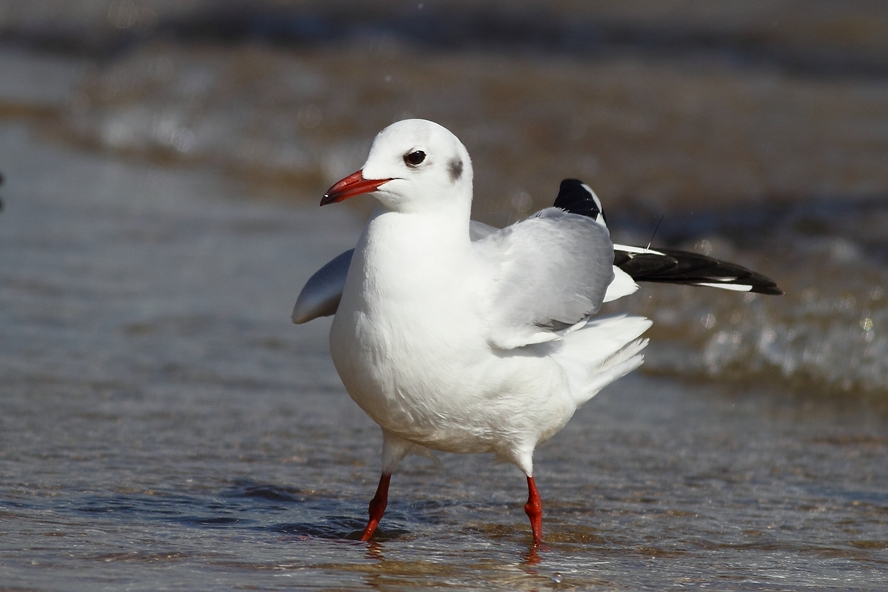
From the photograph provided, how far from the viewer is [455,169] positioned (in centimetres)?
349

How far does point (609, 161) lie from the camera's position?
10.3 m

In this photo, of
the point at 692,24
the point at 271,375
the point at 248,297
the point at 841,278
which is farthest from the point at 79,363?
the point at 692,24

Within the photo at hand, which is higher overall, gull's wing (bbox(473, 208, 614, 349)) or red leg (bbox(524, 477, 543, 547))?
gull's wing (bbox(473, 208, 614, 349))

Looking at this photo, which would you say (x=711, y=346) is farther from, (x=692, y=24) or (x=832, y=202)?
(x=692, y=24)

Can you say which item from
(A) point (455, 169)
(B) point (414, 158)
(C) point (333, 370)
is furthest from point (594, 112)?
(B) point (414, 158)

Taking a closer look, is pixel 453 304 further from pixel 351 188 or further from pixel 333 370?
pixel 333 370

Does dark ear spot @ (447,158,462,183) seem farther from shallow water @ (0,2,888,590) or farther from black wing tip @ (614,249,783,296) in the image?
shallow water @ (0,2,888,590)

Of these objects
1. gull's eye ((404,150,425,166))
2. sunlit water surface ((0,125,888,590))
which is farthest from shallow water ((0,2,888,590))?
gull's eye ((404,150,425,166))

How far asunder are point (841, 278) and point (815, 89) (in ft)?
24.6

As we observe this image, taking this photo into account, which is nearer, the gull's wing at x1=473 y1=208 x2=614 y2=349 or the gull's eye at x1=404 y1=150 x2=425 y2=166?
the gull's eye at x1=404 y1=150 x2=425 y2=166

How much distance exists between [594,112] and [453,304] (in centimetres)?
857

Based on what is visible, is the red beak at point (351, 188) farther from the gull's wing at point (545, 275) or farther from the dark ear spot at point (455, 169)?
the gull's wing at point (545, 275)

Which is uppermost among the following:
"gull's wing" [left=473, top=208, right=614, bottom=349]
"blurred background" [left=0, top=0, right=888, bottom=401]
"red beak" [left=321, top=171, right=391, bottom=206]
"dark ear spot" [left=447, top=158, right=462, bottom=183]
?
"blurred background" [left=0, top=0, right=888, bottom=401]

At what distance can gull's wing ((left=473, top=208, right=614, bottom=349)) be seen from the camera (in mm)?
3584
